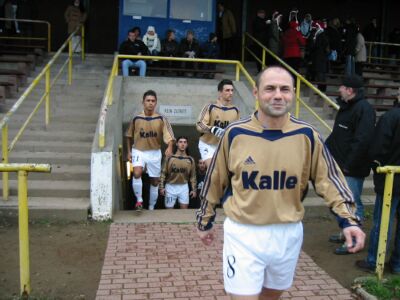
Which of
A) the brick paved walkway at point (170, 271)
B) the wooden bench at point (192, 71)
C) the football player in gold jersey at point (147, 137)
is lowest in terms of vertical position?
the brick paved walkway at point (170, 271)

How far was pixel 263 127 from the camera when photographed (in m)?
2.96

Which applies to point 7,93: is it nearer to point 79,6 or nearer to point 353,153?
point 79,6

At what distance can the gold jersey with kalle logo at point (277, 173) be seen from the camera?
292cm

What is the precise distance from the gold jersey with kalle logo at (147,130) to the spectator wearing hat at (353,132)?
2.63 m

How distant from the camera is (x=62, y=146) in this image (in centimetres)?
833

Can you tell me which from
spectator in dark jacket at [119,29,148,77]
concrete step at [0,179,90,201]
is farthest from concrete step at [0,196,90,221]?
spectator in dark jacket at [119,29,148,77]

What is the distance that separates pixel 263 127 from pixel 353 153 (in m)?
2.70

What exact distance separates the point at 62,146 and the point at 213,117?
273 cm

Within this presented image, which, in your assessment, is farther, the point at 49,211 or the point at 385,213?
the point at 49,211

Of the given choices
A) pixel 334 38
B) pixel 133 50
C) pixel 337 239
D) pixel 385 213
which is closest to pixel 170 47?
pixel 133 50

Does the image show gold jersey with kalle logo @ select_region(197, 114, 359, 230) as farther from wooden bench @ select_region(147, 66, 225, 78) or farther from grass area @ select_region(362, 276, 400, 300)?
wooden bench @ select_region(147, 66, 225, 78)

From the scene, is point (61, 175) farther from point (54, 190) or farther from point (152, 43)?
point (152, 43)

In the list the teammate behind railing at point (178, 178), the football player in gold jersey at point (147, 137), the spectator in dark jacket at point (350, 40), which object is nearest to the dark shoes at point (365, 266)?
the football player in gold jersey at point (147, 137)

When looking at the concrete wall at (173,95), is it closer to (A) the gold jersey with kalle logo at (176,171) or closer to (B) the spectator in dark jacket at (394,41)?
(A) the gold jersey with kalle logo at (176,171)
